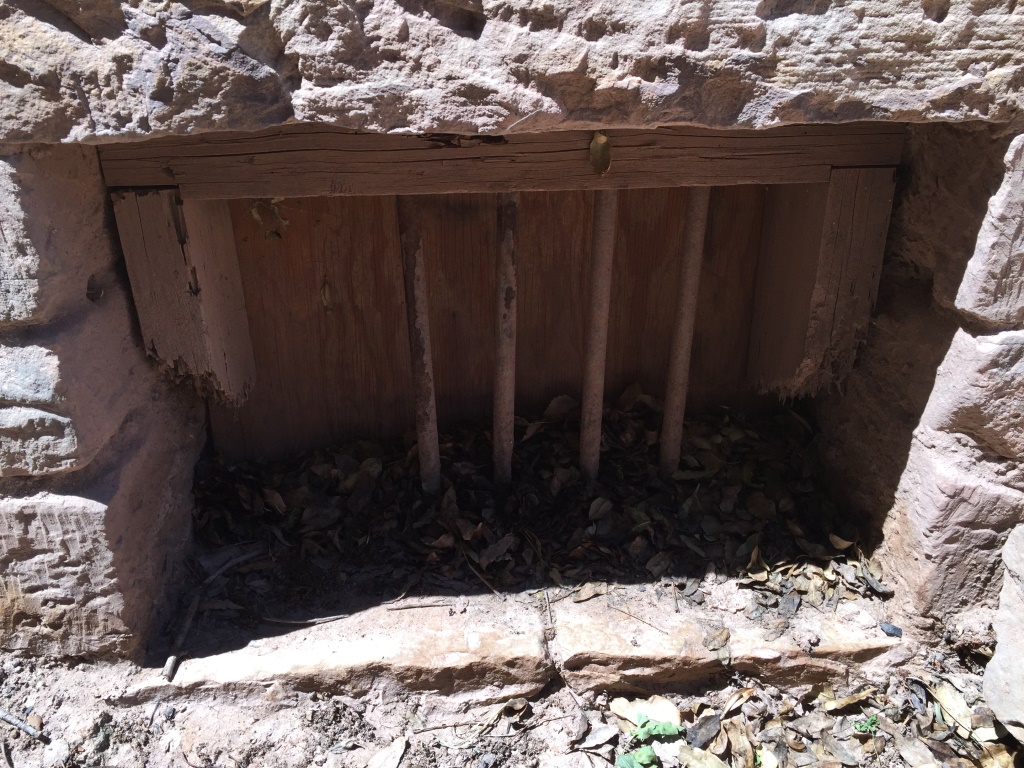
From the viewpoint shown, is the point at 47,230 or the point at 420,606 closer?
the point at 47,230

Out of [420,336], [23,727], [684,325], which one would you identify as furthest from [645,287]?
[23,727]

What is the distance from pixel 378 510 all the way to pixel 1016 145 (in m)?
1.76

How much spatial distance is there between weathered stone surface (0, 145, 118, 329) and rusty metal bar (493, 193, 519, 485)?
0.94 meters

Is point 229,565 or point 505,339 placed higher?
point 505,339

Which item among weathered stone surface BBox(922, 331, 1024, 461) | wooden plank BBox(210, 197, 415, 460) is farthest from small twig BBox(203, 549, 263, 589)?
weathered stone surface BBox(922, 331, 1024, 461)

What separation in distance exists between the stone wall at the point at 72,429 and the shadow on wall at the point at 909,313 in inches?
72.0

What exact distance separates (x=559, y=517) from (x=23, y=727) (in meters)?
1.40

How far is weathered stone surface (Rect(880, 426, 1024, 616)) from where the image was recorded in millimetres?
1899

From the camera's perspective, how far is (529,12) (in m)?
1.45

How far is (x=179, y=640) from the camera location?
1.98m

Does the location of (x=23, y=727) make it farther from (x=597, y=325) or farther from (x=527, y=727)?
(x=597, y=325)

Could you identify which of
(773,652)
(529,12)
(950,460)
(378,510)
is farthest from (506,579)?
(529,12)

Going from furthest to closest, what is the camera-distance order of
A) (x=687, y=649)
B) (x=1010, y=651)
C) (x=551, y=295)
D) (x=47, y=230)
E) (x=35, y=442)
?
1. (x=551, y=295)
2. (x=687, y=649)
3. (x=1010, y=651)
4. (x=35, y=442)
5. (x=47, y=230)

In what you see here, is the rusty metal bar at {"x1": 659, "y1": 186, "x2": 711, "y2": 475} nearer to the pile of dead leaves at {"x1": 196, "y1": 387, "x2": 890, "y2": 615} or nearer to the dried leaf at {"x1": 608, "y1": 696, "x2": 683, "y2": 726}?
the pile of dead leaves at {"x1": 196, "y1": 387, "x2": 890, "y2": 615}
